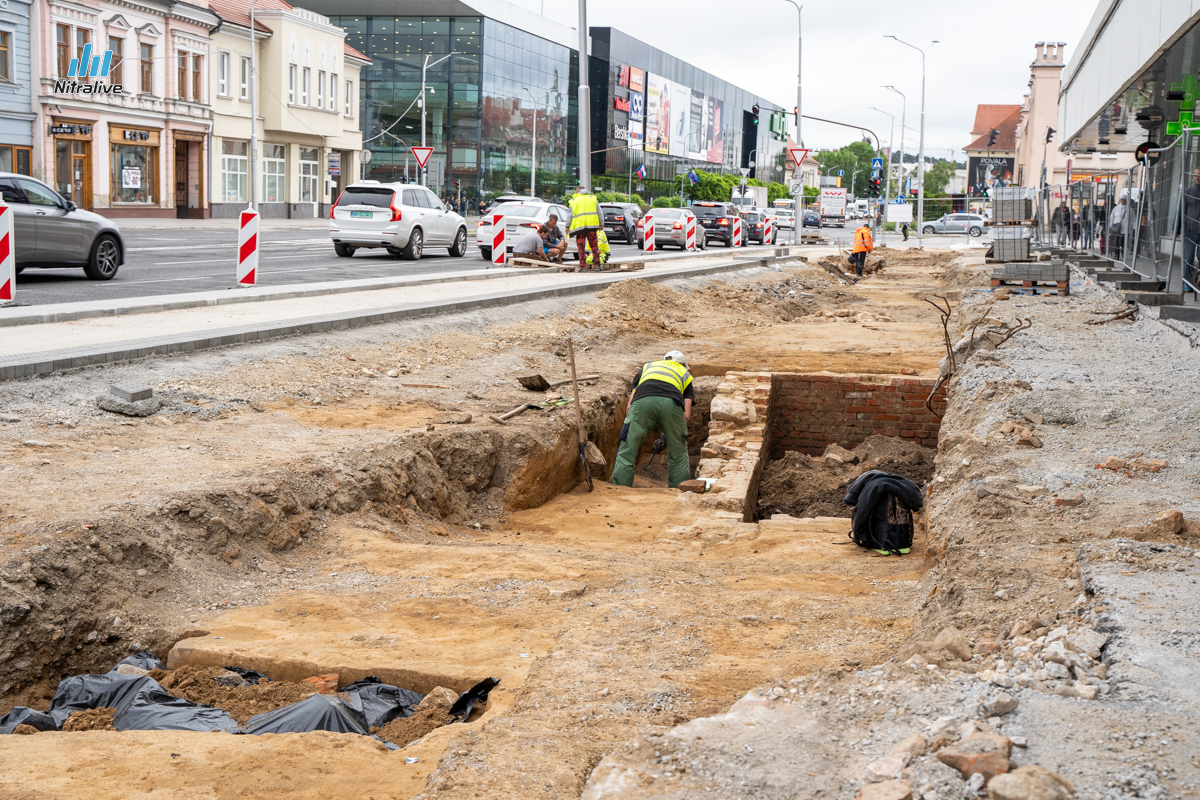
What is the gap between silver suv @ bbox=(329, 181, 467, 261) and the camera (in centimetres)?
2252

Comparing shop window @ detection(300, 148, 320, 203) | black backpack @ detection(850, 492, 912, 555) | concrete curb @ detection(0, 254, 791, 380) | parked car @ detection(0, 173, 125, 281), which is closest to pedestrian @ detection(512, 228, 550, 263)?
concrete curb @ detection(0, 254, 791, 380)

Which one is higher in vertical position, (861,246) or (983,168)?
(983,168)

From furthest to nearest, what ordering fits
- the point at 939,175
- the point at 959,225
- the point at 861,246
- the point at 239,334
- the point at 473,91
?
the point at 939,175
the point at 959,225
the point at 473,91
the point at 861,246
the point at 239,334

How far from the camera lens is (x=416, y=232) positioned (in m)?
23.2

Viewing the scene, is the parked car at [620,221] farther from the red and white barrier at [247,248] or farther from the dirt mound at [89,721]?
the dirt mound at [89,721]

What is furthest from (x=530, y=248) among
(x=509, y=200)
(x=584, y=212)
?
(x=509, y=200)

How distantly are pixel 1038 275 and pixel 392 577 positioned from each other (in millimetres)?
14230

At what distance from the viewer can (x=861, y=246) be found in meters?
32.2

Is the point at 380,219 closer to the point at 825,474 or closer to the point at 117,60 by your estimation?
the point at 825,474

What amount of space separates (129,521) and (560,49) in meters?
70.0

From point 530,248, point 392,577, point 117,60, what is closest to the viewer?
point 392,577

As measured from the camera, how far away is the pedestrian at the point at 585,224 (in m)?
21.3

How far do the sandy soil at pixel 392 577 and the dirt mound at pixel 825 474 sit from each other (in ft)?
6.03

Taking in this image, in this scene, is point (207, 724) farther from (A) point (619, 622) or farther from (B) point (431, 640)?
(A) point (619, 622)
